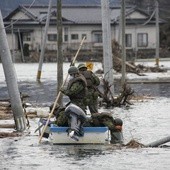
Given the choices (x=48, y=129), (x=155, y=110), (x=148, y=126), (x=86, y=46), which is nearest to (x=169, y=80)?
(x=155, y=110)

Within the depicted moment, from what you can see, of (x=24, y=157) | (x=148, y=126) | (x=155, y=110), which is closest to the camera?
A: (x=24, y=157)

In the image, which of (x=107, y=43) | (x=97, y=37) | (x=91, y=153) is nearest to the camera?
(x=91, y=153)

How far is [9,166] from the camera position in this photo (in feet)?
38.5

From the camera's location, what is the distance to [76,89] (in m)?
14.5

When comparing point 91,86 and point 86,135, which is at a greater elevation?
point 91,86

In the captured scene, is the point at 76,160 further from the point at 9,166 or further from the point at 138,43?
the point at 138,43

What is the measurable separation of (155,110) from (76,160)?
10.3 m

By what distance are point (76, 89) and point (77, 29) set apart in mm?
73678

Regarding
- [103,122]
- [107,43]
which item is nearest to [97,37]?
[107,43]

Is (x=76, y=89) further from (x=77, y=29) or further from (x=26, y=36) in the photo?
(x=26, y=36)

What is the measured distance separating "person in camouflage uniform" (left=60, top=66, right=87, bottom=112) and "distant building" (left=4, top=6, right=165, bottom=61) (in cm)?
6756

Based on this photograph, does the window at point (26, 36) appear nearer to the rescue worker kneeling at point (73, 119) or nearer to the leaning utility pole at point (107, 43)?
the leaning utility pole at point (107, 43)

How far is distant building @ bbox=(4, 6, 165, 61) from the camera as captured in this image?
85.1 m

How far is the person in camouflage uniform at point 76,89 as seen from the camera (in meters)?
14.5
